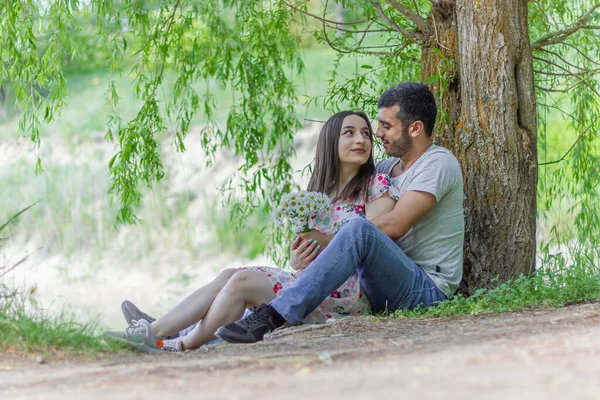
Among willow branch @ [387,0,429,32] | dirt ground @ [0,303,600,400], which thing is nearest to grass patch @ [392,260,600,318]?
dirt ground @ [0,303,600,400]

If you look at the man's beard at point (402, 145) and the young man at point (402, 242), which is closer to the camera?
the young man at point (402, 242)


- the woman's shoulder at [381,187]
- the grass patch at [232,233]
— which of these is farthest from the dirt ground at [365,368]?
the grass patch at [232,233]

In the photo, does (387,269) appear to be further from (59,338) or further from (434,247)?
(59,338)

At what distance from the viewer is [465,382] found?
6.61 ft

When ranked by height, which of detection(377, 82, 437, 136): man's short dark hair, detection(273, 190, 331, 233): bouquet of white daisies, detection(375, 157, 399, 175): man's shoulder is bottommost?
detection(273, 190, 331, 233): bouquet of white daisies

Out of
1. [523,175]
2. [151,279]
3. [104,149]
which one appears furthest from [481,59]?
[104,149]

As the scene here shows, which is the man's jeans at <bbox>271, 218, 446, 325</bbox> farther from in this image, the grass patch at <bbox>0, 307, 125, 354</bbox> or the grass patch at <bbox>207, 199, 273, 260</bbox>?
the grass patch at <bbox>207, 199, 273, 260</bbox>

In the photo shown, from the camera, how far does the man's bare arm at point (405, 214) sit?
400cm

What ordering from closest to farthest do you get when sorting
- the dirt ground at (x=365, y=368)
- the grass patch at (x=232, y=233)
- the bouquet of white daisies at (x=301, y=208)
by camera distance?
the dirt ground at (x=365, y=368) < the bouquet of white daisies at (x=301, y=208) < the grass patch at (x=232, y=233)

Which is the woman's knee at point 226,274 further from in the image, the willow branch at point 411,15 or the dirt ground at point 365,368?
the willow branch at point 411,15

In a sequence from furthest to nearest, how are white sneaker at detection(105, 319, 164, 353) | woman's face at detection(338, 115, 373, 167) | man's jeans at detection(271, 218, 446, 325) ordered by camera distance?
1. woman's face at detection(338, 115, 373, 167)
2. man's jeans at detection(271, 218, 446, 325)
3. white sneaker at detection(105, 319, 164, 353)

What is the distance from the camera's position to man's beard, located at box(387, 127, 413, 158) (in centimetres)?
431

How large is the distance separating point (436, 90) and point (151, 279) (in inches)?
331

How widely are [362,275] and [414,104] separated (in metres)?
0.98
